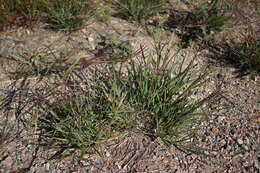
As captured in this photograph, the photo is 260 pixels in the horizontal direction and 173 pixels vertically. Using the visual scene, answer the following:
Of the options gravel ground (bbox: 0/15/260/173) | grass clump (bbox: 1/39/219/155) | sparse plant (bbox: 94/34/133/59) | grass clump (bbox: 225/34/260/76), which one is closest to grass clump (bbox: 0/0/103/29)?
sparse plant (bbox: 94/34/133/59)

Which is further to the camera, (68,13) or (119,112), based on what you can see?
(68,13)

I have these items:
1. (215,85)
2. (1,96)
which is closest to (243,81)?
(215,85)

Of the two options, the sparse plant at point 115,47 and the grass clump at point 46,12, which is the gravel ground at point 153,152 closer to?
the sparse plant at point 115,47

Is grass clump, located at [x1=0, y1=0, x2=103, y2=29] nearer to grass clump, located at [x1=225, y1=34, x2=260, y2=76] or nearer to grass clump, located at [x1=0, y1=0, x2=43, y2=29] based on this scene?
grass clump, located at [x1=0, y1=0, x2=43, y2=29]

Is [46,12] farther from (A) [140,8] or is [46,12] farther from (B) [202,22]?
(B) [202,22]

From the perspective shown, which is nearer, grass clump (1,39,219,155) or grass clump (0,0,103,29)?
grass clump (1,39,219,155)

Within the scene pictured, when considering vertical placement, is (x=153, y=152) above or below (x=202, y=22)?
below

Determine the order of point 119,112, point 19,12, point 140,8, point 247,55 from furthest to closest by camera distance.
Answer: point 140,8
point 19,12
point 247,55
point 119,112

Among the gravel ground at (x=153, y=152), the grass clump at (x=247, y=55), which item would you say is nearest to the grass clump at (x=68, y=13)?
the gravel ground at (x=153, y=152)

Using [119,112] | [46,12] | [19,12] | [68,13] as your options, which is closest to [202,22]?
[68,13]
